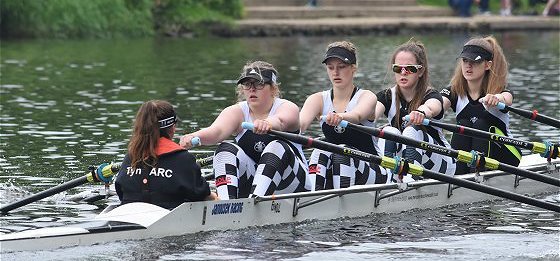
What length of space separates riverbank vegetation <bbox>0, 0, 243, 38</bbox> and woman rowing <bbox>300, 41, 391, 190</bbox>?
28.1 m

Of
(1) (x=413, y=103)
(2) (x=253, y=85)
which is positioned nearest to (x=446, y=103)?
(1) (x=413, y=103)

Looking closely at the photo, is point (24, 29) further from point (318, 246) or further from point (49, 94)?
point (318, 246)

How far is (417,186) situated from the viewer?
44.2 feet

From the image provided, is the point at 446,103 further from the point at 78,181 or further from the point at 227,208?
the point at 78,181

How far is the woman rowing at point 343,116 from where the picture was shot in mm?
13094

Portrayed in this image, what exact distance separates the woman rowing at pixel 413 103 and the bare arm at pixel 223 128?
1.84m

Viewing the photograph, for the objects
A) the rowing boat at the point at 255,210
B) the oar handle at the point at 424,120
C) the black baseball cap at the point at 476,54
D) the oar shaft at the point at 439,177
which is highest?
the black baseball cap at the point at 476,54

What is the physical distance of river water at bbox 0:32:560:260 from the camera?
1155 centimetres

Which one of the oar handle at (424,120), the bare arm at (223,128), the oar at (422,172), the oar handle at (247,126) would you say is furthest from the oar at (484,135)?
the oar handle at (247,126)

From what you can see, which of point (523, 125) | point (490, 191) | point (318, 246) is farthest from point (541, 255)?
point (523, 125)

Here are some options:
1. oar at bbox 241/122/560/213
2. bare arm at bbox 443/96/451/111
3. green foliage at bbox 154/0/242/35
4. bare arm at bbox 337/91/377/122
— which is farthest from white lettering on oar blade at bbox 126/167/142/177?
green foliage at bbox 154/0/242/35

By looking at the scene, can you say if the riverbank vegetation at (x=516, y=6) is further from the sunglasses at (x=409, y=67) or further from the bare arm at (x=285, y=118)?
the bare arm at (x=285, y=118)

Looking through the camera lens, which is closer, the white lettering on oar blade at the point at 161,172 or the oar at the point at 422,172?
the white lettering on oar blade at the point at 161,172

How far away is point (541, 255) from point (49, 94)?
15387 mm
